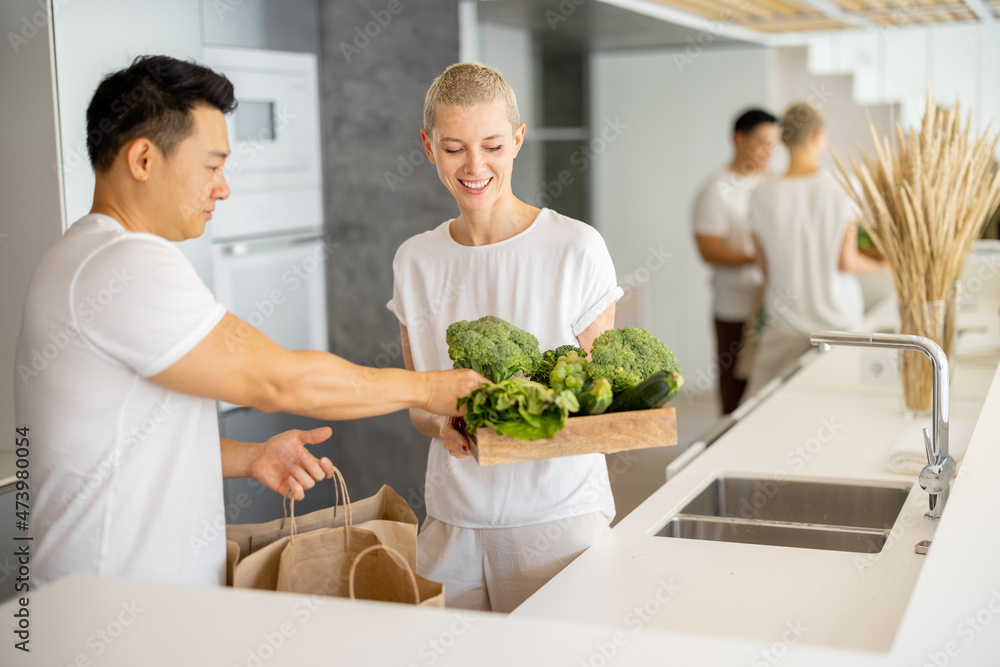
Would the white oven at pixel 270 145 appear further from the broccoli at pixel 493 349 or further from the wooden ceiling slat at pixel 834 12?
the wooden ceiling slat at pixel 834 12

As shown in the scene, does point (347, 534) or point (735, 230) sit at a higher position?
point (735, 230)

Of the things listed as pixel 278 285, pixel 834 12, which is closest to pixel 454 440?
pixel 278 285

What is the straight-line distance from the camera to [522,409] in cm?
123

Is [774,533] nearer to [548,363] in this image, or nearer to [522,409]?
[548,363]

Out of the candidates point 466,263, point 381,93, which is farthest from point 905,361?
point 381,93

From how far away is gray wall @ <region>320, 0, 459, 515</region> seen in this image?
3197 millimetres

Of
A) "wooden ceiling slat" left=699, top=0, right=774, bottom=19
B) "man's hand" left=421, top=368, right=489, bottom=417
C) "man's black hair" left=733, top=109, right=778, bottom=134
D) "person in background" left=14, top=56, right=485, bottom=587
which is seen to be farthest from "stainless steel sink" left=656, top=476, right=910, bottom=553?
"wooden ceiling slat" left=699, top=0, right=774, bottom=19

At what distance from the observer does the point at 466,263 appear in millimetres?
1604

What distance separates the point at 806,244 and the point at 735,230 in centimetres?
45

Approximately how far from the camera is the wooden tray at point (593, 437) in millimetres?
1248

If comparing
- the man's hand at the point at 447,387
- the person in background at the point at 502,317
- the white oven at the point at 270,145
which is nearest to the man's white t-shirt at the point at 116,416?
the man's hand at the point at 447,387

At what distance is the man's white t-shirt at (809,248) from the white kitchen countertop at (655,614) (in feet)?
7.10

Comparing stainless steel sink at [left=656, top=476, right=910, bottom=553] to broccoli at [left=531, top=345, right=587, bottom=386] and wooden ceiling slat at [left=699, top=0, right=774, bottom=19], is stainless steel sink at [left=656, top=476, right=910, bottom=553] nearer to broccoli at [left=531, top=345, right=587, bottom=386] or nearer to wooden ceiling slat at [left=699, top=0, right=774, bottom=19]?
broccoli at [left=531, top=345, right=587, bottom=386]

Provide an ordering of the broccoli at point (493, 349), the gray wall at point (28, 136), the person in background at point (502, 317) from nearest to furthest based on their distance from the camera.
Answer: the broccoli at point (493, 349), the person in background at point (502, 317), the gray wall at point (28, 136)
